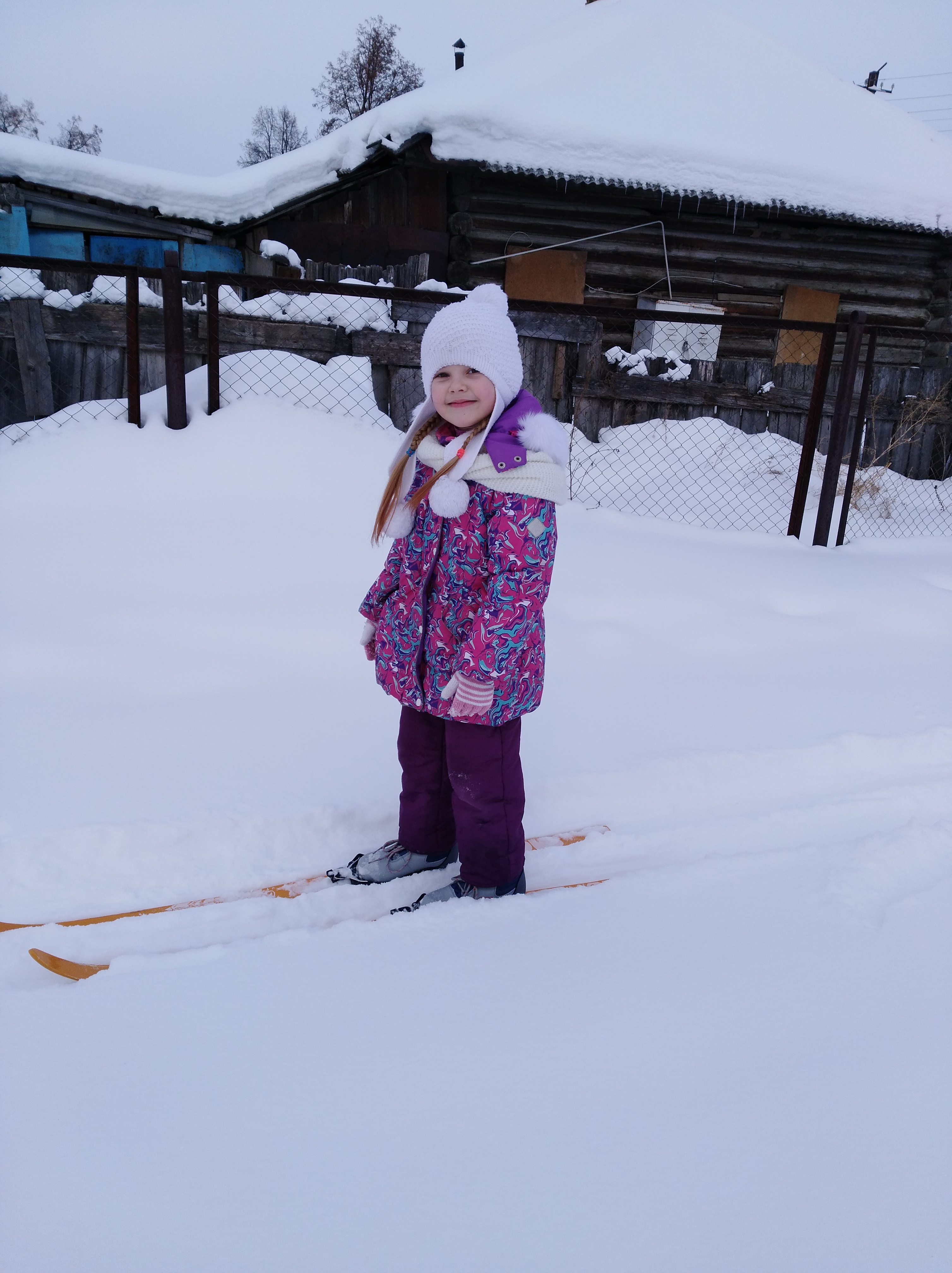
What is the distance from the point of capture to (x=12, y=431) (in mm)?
4086

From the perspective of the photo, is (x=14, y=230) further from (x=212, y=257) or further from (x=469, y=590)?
(x=469, y=590)

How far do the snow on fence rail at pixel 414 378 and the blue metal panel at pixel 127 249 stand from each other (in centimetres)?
461

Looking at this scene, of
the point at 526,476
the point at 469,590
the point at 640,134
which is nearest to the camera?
the point at 526,476

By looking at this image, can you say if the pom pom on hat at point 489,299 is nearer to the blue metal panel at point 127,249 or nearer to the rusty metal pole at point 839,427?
the rusty metal pole at point 839,427

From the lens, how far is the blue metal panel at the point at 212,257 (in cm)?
1133

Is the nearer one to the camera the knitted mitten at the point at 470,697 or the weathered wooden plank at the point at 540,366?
the knitted mitten at the point at 470,697

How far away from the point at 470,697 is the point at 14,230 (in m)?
10.7

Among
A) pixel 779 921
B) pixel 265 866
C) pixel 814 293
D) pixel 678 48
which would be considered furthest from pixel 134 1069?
pixel 678 48

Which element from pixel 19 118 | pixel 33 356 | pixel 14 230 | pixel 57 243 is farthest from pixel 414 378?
pixel 19 118

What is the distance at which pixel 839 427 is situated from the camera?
4.86m

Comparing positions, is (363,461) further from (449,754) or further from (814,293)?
(814,293)

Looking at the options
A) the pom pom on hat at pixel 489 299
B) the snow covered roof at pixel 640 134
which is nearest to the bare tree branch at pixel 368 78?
the snow covered roof at pixel 640 134

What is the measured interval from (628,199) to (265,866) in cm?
896

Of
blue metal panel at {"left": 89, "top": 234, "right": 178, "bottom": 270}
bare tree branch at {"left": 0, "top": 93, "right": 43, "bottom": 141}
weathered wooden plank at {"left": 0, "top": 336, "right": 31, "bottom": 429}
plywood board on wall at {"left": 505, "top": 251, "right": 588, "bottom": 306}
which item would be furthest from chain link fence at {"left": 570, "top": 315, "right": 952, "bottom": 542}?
bare tree branch at {"left": 0, "top": 93, "right": 43, "bottom": 141}
